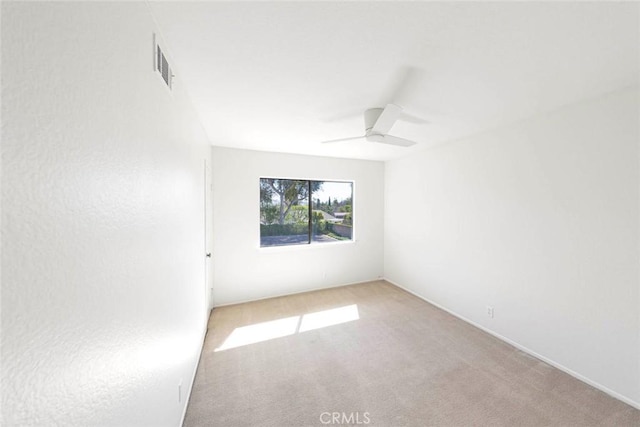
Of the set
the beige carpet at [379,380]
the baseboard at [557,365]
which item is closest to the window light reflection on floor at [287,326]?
the beige carpet at [379,380]

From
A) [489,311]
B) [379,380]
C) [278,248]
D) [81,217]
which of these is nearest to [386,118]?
[81,217]

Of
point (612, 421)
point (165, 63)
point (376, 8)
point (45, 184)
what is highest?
point (376, 8)

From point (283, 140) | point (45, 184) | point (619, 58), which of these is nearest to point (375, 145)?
point (283, 140)

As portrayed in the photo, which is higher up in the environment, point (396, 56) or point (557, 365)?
point (396, 56)

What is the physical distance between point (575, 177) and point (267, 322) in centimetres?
353

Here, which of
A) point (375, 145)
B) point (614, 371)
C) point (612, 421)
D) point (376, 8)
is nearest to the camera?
point (376, 8)

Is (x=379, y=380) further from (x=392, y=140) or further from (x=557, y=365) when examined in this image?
(x=392, y=140)

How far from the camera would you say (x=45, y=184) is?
0.48 meters

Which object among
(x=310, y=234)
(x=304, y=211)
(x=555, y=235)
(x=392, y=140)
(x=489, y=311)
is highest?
(x=392, y=140)

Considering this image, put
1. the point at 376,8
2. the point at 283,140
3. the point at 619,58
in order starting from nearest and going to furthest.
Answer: the point at 376,8
the point at 619,58
the point at 283,140

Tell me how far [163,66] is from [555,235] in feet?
10.9

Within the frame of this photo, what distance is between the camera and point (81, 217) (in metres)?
0.60

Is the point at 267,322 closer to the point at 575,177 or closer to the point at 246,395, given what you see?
the point at 246,395

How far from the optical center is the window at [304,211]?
3.94 metres
